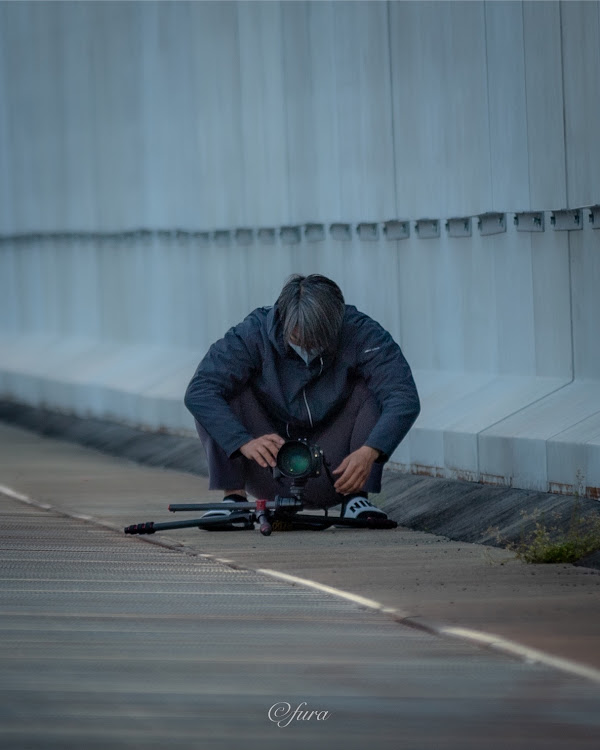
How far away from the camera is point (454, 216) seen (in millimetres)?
11969

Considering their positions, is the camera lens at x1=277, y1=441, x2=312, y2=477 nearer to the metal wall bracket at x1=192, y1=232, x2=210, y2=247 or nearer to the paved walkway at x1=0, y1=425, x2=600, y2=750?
the paved walkway at x1=0, y1=425, x2=600, y2=750

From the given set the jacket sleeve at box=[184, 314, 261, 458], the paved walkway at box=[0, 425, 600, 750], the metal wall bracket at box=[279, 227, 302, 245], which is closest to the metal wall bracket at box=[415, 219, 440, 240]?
the jacket sleeve at box=[184, 314, 261, 458]

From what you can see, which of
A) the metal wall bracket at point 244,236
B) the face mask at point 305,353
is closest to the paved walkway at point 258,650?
the face mask at point 305,353

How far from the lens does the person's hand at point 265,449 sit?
32.3 feet

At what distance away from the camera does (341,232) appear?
551 inches

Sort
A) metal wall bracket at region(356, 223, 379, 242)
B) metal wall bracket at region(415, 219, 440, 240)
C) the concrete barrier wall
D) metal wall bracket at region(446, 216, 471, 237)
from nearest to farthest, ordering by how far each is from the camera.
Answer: the concrete barrier wall → metal wall bracket at region(446, 216, 471, 237) → metal wall bracket at region(415, 219, 440, 240) → metal wall bracket at region(356, 223, 379, 242)

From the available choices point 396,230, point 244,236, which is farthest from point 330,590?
point 244,236

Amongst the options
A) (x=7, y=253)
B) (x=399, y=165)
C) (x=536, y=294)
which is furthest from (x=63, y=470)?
(x=7, y=253)

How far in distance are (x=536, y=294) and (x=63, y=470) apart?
490 cm

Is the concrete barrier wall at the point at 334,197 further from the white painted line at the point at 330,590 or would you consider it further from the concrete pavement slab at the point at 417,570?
the white painted line at the point at 330,590

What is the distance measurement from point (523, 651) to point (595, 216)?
425cm

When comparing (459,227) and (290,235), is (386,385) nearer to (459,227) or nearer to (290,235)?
(459,227)

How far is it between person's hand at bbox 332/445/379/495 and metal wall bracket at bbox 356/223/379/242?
3.52 m

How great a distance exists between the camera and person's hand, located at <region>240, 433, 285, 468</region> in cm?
986
